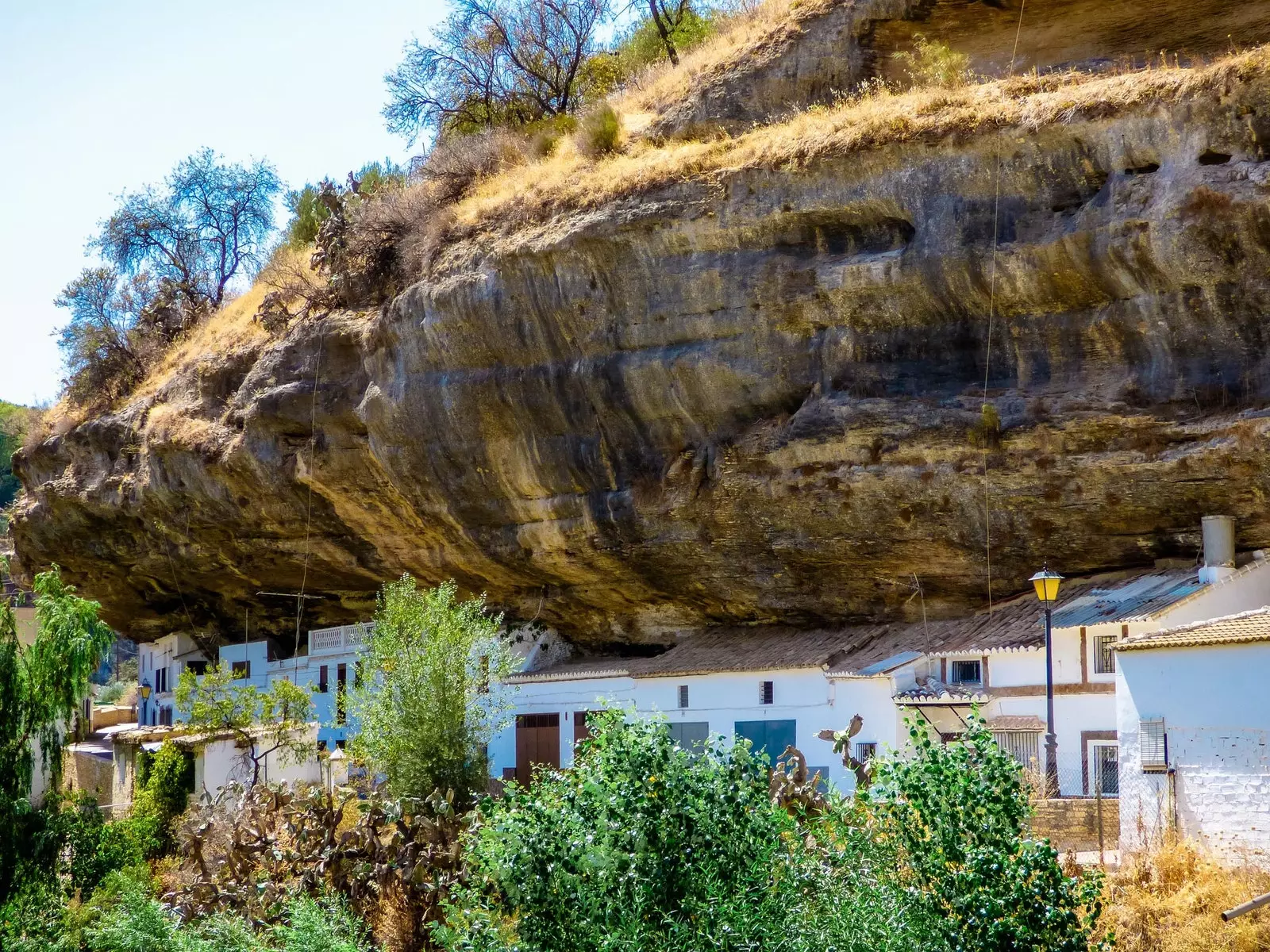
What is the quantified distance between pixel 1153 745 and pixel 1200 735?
65 cm

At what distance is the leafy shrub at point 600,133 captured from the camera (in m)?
31.8

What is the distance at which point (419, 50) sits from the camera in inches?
1801

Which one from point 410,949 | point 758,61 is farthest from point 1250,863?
point 758,61

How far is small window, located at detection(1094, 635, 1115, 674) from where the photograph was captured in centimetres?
2384

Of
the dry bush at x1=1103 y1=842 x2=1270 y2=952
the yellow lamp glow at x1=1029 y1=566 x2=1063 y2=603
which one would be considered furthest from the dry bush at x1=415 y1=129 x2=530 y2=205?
the dry bush at x1=1103 y1=842 x2=1270 y2=952

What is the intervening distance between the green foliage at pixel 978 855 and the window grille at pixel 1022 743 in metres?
9.84

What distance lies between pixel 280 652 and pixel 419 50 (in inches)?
750

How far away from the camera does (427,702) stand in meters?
27.8

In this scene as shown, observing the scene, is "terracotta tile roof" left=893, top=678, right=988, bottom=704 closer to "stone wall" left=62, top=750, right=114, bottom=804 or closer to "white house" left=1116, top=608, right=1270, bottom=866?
"white house" left=1116, top=608, right=1270, bottom=866

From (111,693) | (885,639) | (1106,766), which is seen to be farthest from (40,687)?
(111,693)

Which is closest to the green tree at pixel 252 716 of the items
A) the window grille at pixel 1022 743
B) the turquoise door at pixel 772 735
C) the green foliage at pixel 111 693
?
the turquoise door at pixel 772 735

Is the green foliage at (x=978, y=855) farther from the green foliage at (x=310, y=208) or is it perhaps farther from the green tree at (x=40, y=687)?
the green foliage at (x=310, y=208)

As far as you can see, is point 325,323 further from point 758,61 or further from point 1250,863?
point 1250,863

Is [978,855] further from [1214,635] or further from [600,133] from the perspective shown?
[600,133]
